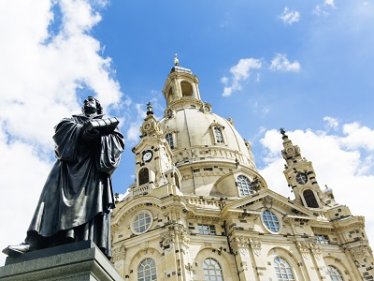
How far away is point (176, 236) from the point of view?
25.8 meters

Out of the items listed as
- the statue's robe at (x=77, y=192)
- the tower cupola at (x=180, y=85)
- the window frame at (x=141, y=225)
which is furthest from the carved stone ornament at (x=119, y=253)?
the tower cupola at (x=180, y=85)

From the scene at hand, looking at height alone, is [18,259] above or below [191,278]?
below

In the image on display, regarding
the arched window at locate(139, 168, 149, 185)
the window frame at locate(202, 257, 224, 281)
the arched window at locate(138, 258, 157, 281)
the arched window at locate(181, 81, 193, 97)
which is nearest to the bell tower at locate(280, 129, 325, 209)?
the window frame at locate(202, 257, 224, 281)

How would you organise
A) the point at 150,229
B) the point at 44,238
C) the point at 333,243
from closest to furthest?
1. the point at 44,238
2. the point at 150,229
3. the point at 333,243

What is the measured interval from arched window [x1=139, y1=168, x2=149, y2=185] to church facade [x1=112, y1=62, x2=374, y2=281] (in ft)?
0.30

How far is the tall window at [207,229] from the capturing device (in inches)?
1129

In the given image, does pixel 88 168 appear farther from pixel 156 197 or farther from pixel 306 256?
pixel 306 256

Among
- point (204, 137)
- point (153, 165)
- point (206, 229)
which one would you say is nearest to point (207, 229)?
point (206, 229)

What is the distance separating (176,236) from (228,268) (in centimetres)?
487

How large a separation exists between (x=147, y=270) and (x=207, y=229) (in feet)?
19.5

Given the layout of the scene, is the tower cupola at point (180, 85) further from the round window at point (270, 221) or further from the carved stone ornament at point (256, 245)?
the carved stone ornament at point (256, 245)

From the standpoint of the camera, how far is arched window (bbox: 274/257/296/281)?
2736 centimetres

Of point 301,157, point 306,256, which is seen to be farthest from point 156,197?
point 301,157

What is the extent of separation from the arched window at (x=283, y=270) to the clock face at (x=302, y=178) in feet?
39.7
